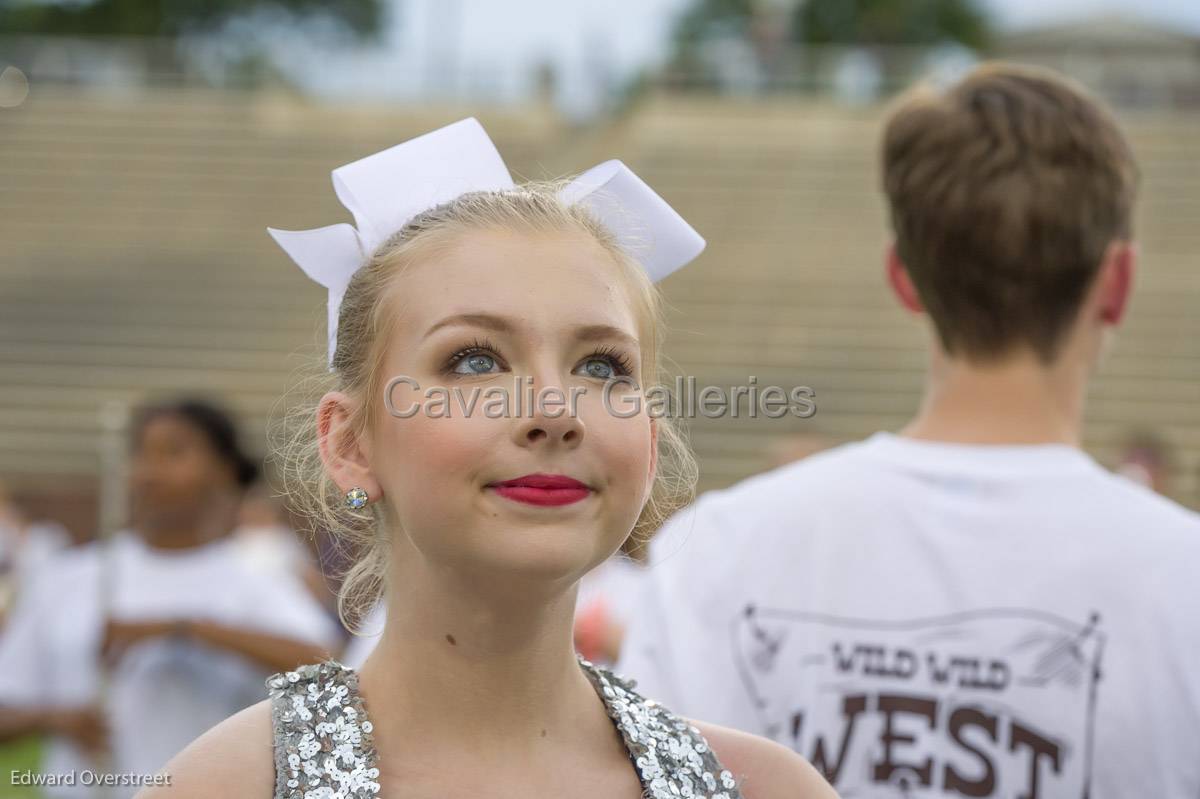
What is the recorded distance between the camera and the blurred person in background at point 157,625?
430 cm

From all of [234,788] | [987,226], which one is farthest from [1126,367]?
→ [234,788]

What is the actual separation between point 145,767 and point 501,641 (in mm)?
2817

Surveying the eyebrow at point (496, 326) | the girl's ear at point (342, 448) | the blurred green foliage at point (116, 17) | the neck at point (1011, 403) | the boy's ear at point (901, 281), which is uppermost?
the eyebrow at point (496, 326)

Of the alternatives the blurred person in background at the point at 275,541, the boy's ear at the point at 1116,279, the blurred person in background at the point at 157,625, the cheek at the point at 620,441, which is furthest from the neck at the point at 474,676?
the blurred person in background at the point at 275,541

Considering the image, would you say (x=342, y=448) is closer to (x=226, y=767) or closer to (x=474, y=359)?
(x=474, y=359)

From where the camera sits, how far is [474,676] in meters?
1.68

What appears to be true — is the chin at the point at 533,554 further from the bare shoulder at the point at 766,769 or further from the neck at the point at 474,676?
the bare shoulder at the point at 766,769

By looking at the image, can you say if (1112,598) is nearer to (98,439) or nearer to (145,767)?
(145,767)

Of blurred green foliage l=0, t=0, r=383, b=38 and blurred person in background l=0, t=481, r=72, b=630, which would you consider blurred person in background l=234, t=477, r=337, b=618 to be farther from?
blurred green foliage l=0, t=0, r=383, b=38

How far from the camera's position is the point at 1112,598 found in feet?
6.97

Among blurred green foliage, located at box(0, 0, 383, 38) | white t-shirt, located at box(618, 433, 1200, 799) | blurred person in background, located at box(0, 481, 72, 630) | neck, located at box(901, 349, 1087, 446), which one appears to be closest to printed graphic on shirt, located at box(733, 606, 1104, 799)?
white t-shirt, located at box(618, 433, 1200, 799)

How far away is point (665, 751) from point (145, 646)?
3035 mm

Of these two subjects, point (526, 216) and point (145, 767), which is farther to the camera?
point (145, 767)

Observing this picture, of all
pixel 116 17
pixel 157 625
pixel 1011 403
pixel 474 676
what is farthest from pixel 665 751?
pixel 116 17
